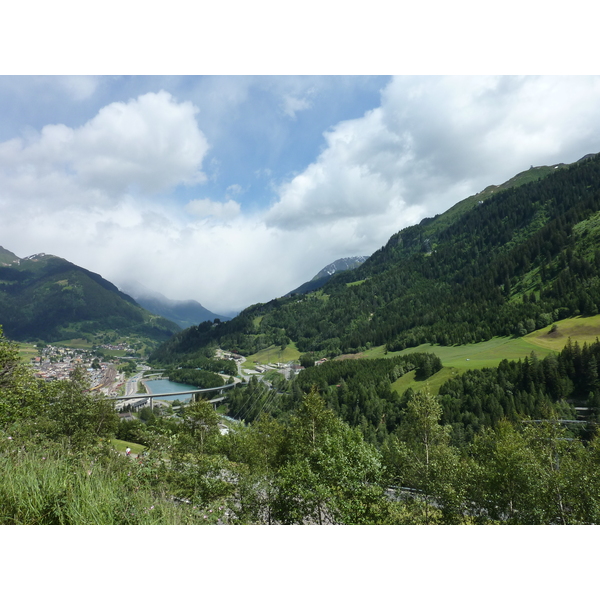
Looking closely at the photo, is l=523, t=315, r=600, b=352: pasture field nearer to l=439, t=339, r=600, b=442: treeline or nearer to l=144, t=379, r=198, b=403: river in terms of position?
l=439, t=339, r=600, b=442: treeline

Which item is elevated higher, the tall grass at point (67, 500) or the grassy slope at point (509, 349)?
the tall grass at point (67, 500)

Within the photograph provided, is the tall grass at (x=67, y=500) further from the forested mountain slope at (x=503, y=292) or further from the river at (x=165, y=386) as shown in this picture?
the river at (x=165, y=386)

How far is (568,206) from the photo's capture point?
169 metres

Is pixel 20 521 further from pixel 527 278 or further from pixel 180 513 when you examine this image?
pixel 527 278

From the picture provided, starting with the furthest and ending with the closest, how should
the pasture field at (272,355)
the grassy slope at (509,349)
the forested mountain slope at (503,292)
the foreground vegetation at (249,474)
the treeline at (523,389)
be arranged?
1. the pasture field at (272,355)
2. the forested mountain slope at (503,292)
3. the grassy slope at (509,349)
4. the treeline at (523,389)
5. the foreground vegetation at (249,474)

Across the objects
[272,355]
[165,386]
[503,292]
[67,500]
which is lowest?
[165,386]

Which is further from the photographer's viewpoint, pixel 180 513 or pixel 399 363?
pixel 399 363

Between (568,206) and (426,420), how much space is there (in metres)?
214

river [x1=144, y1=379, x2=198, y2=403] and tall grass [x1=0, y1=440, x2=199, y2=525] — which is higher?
tall grass [x1=0, y1=440, x2=199, y2=525]

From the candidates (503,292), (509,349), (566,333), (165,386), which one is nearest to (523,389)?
(509,349)

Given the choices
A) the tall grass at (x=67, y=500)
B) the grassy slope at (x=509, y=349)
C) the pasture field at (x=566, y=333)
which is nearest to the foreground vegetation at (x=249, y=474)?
the tall grass at (x=67, y=500)

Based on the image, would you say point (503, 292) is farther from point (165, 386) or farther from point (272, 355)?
point (165, 386)

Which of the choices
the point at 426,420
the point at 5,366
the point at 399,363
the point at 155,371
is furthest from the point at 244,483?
the point at 155,371

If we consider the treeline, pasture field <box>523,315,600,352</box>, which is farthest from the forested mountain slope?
the treeline
